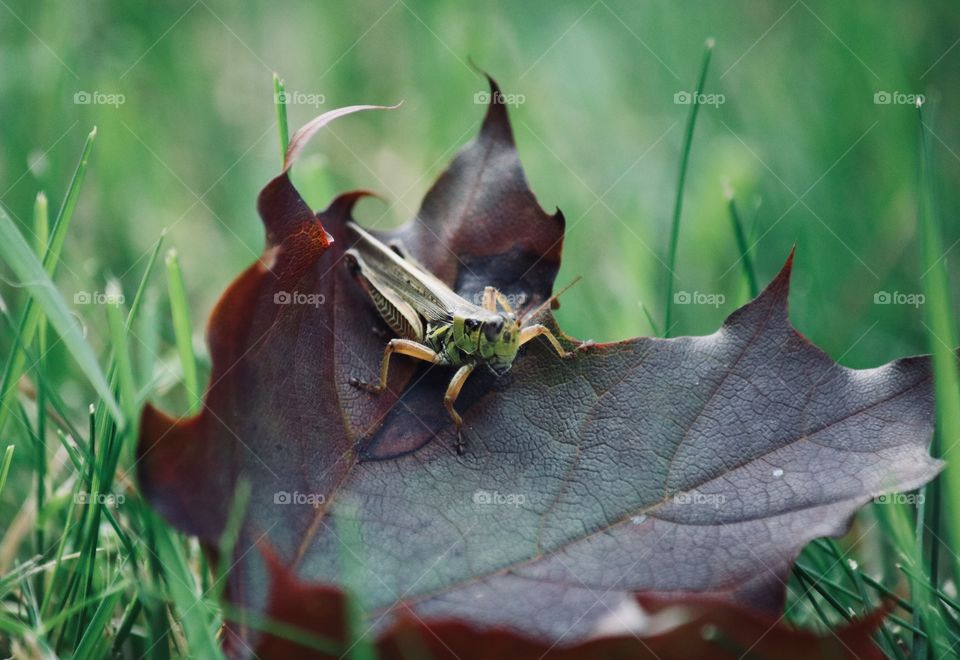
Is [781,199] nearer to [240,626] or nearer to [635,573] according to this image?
[635,573]

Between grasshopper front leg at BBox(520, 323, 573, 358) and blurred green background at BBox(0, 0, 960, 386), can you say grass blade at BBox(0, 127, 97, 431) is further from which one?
grasshopper front leg at BBox(520, 323, 573, 358)

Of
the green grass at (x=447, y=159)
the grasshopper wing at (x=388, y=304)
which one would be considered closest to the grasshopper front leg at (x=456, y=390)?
the grasshopper wing at (x=388, y=304)

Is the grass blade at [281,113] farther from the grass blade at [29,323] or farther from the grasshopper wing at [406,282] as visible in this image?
the grass blade at [29,323]

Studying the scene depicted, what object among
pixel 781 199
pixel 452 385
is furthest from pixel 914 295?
pixel 452 385

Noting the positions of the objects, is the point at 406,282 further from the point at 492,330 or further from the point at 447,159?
the point at 447,159

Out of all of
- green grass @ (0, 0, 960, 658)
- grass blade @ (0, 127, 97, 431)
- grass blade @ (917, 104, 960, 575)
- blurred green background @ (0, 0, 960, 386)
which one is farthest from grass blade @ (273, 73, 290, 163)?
grass blade @ (917, 104, 960, 575)

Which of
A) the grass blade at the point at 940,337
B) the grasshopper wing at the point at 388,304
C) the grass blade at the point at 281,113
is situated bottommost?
the grass blade at the point at 940,337

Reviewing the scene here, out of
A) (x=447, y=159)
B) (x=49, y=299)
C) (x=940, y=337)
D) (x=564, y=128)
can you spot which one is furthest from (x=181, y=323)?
(x=564, y=128)

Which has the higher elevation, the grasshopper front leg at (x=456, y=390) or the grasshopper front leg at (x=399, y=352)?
the grasshopper front leg at (x=399, y=352)
